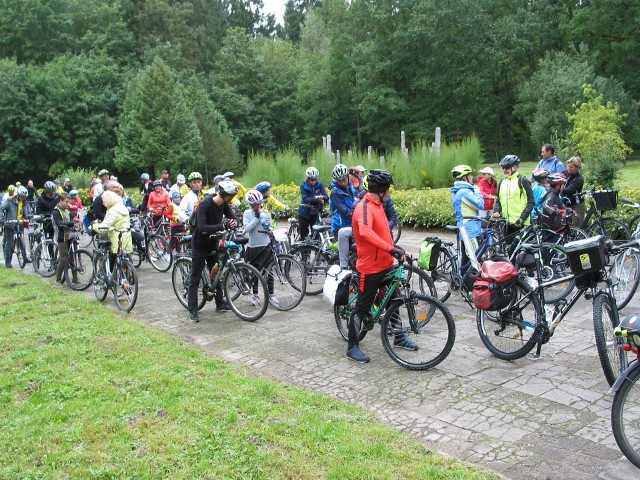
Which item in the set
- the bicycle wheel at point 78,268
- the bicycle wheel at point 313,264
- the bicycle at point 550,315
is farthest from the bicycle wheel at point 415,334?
the bicycle wheel at point 78,268

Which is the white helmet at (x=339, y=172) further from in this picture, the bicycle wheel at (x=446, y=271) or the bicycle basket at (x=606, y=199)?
the bicycle basket at (x=606, y=199)

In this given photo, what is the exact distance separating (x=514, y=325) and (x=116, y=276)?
231 inches

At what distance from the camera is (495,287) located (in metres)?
5.42

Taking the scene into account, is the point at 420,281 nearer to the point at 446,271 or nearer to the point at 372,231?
the point at 446,271

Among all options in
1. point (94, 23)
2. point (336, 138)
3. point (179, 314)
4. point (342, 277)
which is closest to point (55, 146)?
point (94, 23)

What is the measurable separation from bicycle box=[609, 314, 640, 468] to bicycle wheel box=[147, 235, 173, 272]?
950 centimetres

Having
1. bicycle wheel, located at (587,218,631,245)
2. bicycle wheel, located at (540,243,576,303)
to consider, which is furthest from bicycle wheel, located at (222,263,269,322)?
bicycle wheel, located at (587,218,631,245)

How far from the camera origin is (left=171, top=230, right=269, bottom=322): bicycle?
7.86m

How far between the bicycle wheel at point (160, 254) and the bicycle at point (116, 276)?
242 cm

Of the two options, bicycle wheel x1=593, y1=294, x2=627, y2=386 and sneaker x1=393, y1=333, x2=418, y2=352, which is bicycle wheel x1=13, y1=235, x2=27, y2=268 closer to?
sneaker x1=393, y1=333, x2=418, y2=352

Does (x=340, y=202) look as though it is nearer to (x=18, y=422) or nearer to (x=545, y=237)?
(x=545, y=237)

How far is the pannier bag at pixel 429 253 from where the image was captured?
25.7 ft

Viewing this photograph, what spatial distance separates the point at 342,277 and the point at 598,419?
2.74 meters

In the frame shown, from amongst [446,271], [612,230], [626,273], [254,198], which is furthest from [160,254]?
[626,273]
